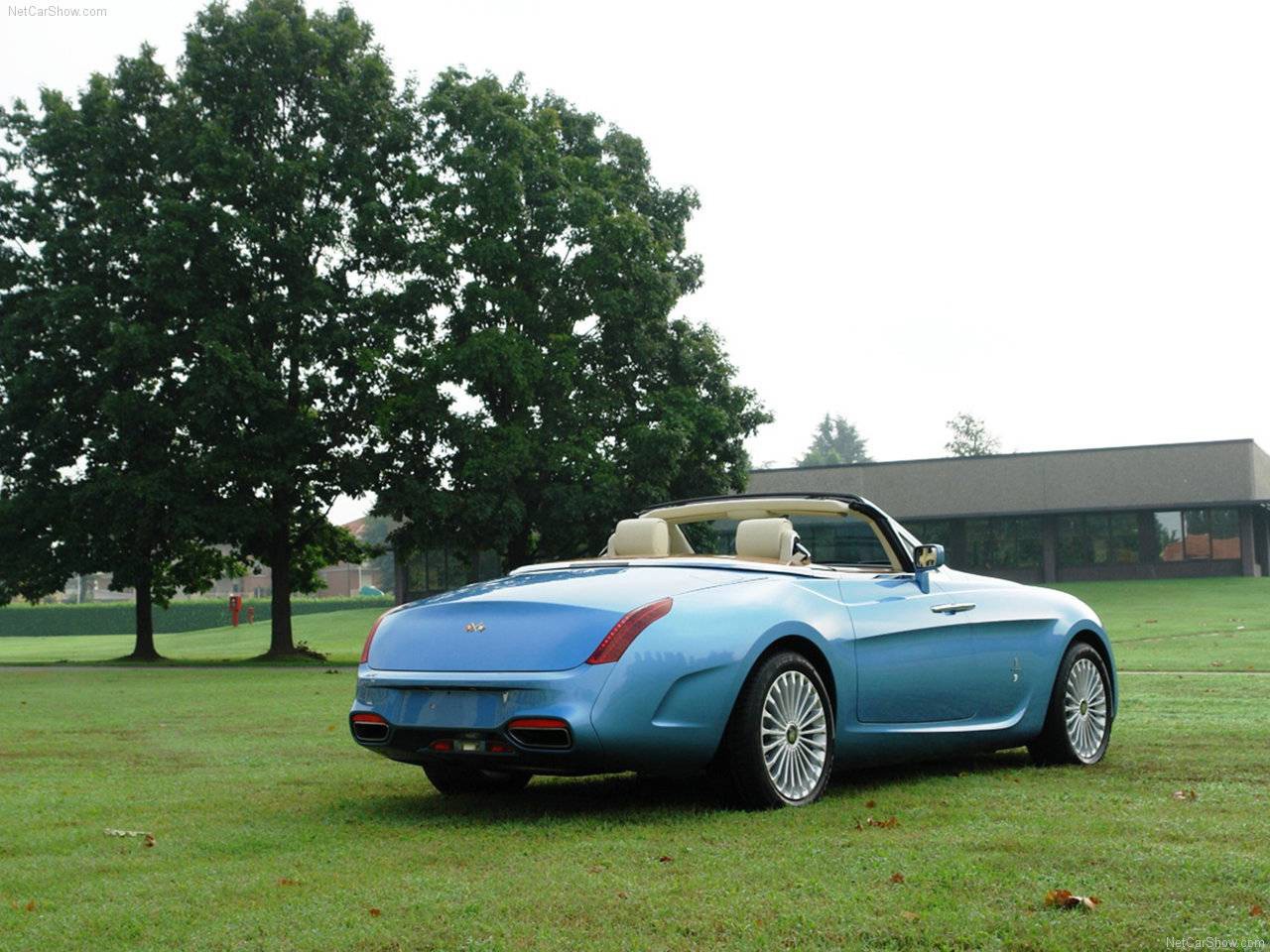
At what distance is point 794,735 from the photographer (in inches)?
281

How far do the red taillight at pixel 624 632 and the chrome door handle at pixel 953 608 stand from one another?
6.71 ft

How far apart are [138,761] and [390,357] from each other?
78.1 feet

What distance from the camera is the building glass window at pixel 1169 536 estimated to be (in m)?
59.3

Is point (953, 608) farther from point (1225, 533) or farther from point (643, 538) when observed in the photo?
point (1225, 533)

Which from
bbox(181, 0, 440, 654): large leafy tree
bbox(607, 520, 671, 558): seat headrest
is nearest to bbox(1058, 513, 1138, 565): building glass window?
bbox(181, 0, 440, 654): large leafy tree

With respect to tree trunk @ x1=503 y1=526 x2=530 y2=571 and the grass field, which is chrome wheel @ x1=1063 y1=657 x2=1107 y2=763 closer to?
the grass field

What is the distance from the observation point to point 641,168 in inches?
1532

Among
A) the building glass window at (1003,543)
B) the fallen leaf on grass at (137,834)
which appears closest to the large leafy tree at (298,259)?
the fallen leaf on grass at (137,834)

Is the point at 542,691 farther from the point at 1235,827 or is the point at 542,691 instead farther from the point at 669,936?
the point at 1235,827

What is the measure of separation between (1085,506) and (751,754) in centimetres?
5414

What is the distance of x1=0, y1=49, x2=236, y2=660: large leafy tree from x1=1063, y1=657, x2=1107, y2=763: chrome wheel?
25538mm

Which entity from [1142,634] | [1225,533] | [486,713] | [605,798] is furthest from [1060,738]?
[1225,533]

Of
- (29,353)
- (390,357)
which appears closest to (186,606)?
(29,353)

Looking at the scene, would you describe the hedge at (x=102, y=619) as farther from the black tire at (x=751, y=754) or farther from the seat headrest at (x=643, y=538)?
the black tire at (x=751, y=754)
